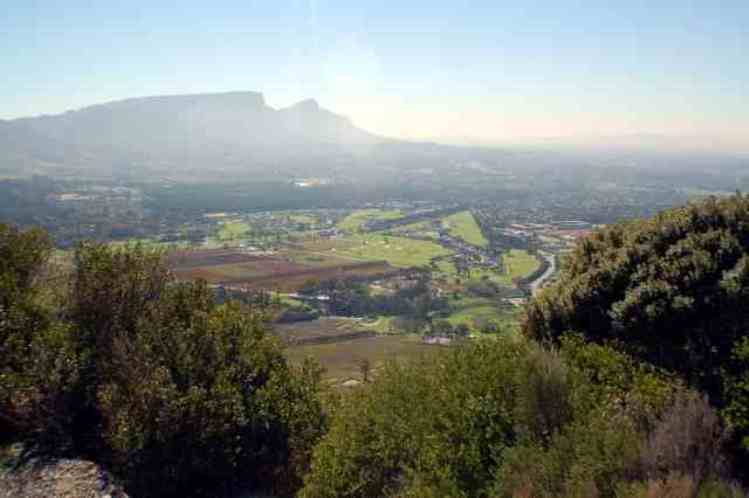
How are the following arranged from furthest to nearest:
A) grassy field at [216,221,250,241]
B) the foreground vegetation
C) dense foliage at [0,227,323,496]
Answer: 1. grassy field at [216,221,250,241]
2. dense foliage at [0,227,323,496]
3. the foreground vegetation

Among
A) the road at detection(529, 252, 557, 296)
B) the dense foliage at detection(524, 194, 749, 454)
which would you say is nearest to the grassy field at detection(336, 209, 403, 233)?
the road at detection(529, 252, 557, 296)

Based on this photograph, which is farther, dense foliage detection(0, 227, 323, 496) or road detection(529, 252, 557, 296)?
road detection(529, 252, 557, 296)

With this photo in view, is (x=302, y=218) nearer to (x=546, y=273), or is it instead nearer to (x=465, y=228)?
(x=465, y=228)

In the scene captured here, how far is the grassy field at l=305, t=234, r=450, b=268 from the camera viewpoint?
52.5 m

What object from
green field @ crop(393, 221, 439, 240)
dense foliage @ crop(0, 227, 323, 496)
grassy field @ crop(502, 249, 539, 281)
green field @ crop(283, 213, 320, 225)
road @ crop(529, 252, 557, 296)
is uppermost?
dense foliage @ crop(0, 227, 323, 496)

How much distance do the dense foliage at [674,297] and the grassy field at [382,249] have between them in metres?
40.7

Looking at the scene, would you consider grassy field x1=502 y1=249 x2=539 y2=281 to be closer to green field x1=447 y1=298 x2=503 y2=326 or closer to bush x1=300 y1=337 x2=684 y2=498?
green field x1=447 y1=298 x2=503 y2=326

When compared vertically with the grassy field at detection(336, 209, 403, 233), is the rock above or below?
above

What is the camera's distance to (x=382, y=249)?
57.6m

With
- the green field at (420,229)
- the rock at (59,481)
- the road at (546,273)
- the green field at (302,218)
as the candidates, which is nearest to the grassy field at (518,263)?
the road at (546,273)

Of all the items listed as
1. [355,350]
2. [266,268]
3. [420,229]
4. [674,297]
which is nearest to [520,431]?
[674,297]

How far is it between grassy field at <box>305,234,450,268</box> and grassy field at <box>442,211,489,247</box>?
5.70m

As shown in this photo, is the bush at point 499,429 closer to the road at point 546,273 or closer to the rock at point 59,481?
the rock at point 59,481

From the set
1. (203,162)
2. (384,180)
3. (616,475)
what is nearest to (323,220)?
(384,180)
